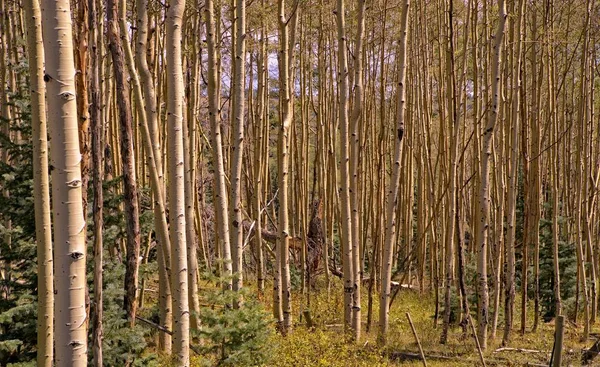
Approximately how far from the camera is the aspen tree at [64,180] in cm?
201

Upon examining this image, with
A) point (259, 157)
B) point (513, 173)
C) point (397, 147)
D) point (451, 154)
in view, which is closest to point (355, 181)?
point (397, 147)

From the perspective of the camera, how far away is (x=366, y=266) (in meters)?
15.6

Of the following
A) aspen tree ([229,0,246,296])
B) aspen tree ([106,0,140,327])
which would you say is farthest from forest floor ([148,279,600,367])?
aspen tree ([229,0,246,296])

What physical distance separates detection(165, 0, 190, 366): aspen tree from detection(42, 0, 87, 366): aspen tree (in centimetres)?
169

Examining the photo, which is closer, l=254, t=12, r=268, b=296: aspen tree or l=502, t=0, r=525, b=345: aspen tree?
l=254, t=12, r=268, b=296: aspen tree

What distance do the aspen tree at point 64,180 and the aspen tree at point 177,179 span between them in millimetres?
1687

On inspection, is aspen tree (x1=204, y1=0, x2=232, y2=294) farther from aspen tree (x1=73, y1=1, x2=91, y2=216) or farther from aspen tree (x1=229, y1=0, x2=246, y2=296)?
aspen tree (x1=73, y1=1, x2=91, y2=216)

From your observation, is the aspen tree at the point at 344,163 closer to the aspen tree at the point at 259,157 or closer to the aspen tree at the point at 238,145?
the aspen tree at the point at 259,157

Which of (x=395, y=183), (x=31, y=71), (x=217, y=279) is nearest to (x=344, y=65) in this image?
(x=395, y=183)

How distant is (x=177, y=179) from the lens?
3.77 m

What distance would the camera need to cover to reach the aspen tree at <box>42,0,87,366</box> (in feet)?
6.58

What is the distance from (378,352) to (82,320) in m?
4.91

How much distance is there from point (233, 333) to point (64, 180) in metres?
3.01

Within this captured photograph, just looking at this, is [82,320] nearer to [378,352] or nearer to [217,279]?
[217,279]
